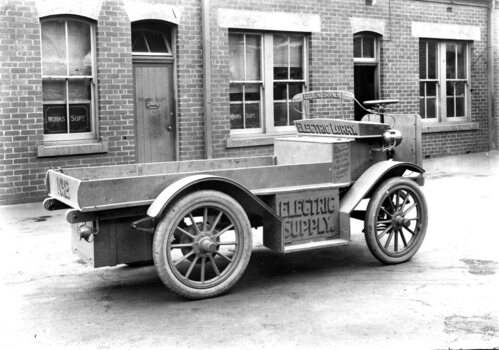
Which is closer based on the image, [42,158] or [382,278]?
[382,278]

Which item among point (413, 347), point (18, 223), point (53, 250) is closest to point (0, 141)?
point (18, 223)

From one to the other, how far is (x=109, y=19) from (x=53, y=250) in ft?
16.3

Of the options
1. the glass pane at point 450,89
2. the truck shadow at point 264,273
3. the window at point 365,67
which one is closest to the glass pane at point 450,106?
the glass pane at point 450,89

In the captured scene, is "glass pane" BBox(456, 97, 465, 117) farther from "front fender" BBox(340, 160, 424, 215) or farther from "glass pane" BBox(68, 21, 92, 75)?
"front fender" BBox(340, 160, 424, 215)

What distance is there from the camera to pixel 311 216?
19.9 feet

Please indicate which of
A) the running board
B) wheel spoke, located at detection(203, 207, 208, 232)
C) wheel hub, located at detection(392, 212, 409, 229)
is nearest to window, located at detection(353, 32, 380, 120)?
wheel hub, located at detection(392, 212, 409, 229)

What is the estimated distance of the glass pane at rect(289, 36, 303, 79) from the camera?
13.5 meters

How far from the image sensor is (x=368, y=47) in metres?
15.1

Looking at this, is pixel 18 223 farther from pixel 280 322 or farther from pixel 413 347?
pixel 413 347

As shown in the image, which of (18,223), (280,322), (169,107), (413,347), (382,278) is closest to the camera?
(413,347)

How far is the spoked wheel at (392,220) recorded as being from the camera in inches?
246

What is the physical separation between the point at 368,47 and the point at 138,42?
580 centimetres

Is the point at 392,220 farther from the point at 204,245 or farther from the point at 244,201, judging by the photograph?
the point at 204,245

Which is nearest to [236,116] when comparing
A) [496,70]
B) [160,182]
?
[160,182]
